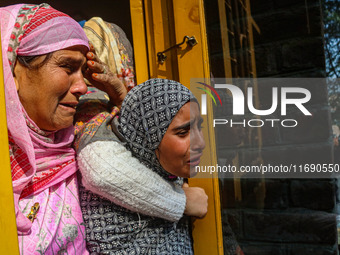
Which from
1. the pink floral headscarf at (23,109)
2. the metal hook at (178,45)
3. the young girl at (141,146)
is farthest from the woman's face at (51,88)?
the metal hook at (178,45)

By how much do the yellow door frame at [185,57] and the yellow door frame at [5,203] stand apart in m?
0.78

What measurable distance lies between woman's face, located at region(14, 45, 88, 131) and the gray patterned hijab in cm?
19

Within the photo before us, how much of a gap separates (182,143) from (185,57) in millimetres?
437

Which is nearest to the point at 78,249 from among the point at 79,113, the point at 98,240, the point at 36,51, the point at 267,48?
the point at 98,240

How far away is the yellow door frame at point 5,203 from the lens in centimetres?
69

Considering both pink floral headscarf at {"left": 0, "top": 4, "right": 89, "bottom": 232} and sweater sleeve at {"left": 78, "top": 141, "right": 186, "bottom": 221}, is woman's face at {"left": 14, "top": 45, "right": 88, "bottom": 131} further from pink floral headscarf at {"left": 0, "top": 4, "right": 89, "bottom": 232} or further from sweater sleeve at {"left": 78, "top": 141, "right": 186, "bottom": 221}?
Answer: sweater sleeve at {"left": 78, "top": 141, "right": 186, "bottom": 221}

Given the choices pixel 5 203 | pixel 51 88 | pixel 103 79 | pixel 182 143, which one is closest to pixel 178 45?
pixel 103 79

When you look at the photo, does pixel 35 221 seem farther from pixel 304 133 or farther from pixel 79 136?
pixel 304 133

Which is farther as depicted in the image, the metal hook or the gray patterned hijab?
the metal hook

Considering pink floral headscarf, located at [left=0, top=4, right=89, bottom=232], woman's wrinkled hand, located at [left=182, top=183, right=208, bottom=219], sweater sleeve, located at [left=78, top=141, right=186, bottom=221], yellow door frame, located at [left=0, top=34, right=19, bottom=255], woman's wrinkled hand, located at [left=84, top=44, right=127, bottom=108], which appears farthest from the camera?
woman's wrinkled hand, located at [left=182, top=183, right=208, bottom=219]

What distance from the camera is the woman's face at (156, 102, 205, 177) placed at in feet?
3.55

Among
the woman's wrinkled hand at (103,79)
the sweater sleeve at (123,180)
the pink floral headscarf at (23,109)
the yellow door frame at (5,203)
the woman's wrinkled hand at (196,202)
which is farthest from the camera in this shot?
the woman's wrinkled hand at (196,202)

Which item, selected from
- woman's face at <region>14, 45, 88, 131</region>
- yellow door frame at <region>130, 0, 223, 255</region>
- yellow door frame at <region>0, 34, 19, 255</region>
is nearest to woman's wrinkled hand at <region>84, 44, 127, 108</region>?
woman's face at <region>14, 45, 88, 131</region>

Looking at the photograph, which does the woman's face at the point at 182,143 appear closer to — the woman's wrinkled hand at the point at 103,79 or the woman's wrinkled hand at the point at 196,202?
the woman's wrinkled hand at the point at 196,202
